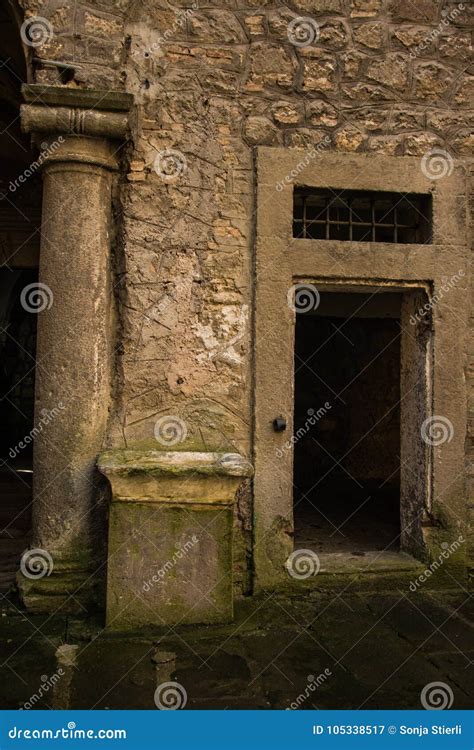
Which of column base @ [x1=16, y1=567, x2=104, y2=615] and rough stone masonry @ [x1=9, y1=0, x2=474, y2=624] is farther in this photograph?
rough stone masonry @ [x1=9, y1=0, x2=474, y2=624]

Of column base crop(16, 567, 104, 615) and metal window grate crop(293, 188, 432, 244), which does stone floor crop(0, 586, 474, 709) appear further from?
metal window grate crop(293, 188, 432, 244)

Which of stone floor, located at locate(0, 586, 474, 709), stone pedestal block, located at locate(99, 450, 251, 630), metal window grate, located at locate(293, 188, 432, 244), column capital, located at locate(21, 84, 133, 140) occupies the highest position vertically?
column capital, located at locate(21, 84, 133, 140)

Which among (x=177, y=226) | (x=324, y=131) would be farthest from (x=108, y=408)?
(x=324, y=131)

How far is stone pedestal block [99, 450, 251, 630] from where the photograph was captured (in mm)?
3010

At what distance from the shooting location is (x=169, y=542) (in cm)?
303

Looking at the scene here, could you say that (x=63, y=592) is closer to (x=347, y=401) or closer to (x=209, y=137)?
(x=209, y=137)

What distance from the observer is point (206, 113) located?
3551 mm

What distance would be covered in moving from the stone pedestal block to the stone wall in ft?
1.23

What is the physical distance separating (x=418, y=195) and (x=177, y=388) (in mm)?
2015

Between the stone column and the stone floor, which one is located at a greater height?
the stone column

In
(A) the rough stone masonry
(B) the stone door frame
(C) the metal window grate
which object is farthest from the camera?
(C) the metal window grate

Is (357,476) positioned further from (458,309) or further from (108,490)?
(108,490)

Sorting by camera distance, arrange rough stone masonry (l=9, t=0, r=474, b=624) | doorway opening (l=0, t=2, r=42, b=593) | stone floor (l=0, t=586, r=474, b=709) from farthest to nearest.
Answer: doorway opening (l=0, t=2, r=42, b=593) < rough stone masonry (l=9, t=0, r=474, b=624) < stone floor (l=0, t=586, r=474, b=709)

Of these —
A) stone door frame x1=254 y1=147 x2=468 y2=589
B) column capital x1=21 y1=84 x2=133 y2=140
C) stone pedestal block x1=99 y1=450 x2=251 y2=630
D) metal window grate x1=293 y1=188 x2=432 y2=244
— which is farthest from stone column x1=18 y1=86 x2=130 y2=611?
metal window grate x1=293 y1=188 x2=432 y2=244
